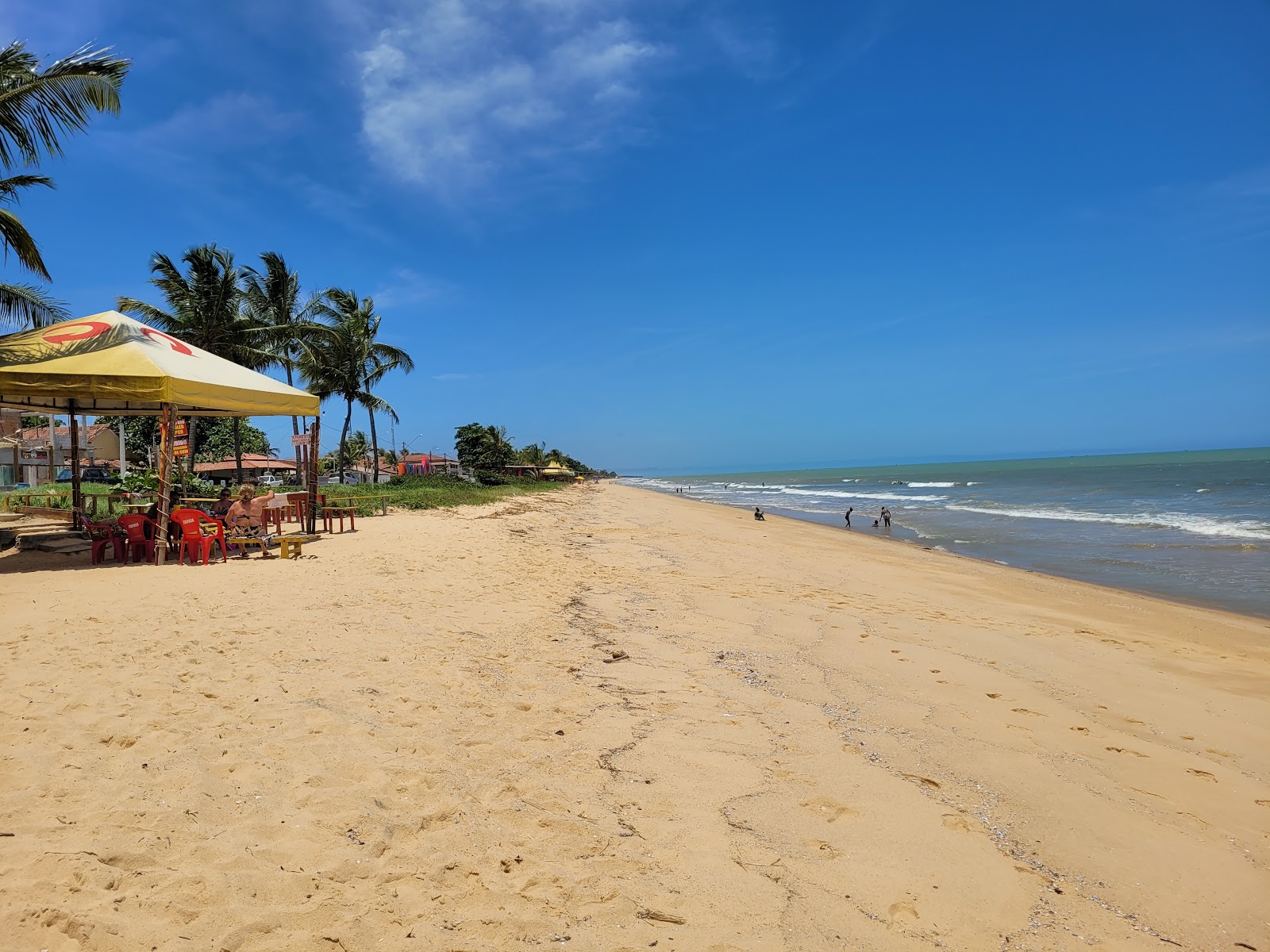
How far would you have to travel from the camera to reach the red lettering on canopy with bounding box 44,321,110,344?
Result: 27.5ft

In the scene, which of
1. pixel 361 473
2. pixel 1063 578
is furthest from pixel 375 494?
pixel 361 473

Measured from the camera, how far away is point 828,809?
305 centimetres

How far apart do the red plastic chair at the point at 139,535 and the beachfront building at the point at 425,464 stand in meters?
36.7

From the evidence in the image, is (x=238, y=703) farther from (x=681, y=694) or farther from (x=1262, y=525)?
(x=1262, y=525)

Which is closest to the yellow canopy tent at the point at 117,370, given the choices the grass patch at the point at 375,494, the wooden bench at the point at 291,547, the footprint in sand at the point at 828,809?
the wooden bench at the point at 291,547

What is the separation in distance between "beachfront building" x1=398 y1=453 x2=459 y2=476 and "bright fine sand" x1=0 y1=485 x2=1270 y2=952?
1630 inches

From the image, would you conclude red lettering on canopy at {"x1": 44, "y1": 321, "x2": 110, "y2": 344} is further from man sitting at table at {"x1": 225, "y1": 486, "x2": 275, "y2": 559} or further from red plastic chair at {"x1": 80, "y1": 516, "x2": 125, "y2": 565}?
man sitting at table at {"x1": 225, "y1": 486, "x2": 275, "y2": 559}

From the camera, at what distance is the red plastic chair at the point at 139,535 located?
27.0 ft

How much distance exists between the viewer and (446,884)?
2365mm

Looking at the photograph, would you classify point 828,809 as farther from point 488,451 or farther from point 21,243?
point 488,451

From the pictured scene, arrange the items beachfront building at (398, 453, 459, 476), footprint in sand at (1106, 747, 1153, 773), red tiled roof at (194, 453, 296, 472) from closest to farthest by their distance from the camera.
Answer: footprint in sand at (1106, 747, 1153, 773) < red tiled roof at (194, 453, 296, 472) < beachfront building at (398, 453, 459, 476)

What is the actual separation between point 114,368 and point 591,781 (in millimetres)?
8480

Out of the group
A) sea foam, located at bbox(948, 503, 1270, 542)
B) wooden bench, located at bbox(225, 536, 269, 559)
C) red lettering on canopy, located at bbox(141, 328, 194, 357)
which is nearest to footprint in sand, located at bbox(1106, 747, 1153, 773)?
wooden bench, located at bbox(225, 536, 269, 559)

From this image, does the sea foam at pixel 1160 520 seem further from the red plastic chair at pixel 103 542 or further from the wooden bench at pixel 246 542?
the red plastic chair at pixel 103 542
